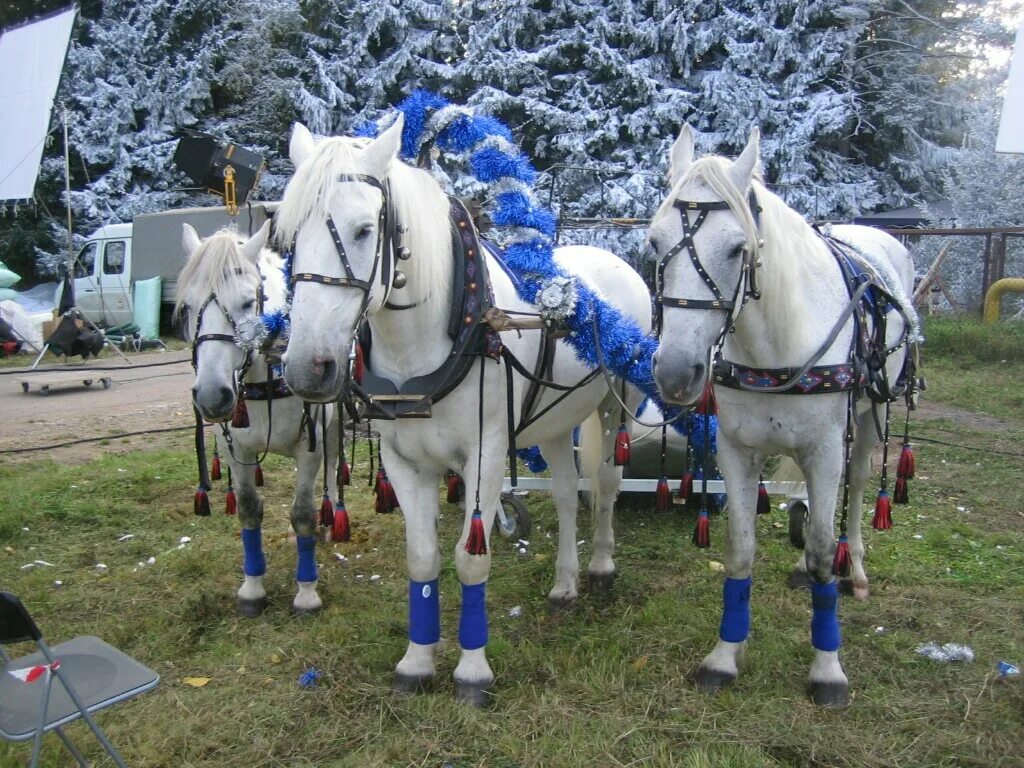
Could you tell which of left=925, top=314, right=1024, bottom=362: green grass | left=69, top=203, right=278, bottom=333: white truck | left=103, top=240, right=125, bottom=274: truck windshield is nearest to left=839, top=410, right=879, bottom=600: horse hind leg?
left=925, top=314, right=1024, bottom=362: green grass

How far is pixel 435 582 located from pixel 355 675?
57 cm

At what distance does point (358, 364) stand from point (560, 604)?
5.70ft

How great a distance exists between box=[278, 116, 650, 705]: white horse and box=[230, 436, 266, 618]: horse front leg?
1125 millimetres

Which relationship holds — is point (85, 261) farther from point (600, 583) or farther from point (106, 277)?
point (600, 583)

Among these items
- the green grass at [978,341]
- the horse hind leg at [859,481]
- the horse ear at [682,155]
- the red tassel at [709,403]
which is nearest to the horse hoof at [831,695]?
the horse hind leg at [859,481]

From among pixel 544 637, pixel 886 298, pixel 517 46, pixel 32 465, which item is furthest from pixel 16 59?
pixel 517 46

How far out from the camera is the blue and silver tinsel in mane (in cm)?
288

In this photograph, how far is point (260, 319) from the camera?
333 centimetres

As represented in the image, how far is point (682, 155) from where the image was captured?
273 centimetres

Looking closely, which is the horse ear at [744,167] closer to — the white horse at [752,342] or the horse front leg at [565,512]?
the white horse at [752,342]

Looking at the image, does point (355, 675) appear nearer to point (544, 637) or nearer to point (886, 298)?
point (544, 637)

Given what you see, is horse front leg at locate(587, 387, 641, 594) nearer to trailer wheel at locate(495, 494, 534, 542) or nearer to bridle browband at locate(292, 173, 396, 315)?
trailer wheel at locate(495, 494, 534, 542)

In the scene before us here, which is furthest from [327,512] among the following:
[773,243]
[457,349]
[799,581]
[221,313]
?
[799,581]

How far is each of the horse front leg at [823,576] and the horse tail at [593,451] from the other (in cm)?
136
